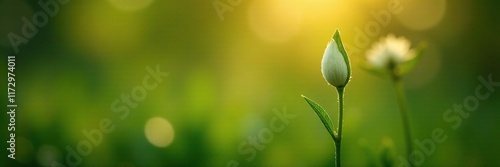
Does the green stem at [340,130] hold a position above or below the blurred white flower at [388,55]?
below

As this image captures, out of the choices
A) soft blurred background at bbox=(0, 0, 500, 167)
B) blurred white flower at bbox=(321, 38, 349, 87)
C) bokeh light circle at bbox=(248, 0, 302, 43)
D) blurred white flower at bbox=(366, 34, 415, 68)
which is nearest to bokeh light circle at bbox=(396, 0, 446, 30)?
soft blurred background at bbox=(0, 0, 500, 167)

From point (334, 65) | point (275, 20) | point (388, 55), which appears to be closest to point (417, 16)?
point (275, 20)

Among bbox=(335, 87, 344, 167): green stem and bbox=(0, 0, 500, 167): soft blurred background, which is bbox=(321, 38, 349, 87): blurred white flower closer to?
bbox=(335, 87, 344, 167): green stem

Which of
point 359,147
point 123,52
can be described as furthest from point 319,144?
point 123,52

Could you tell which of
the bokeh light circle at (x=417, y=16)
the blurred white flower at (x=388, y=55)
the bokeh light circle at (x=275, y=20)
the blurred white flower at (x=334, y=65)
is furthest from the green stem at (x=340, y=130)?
the bokeh light circle at (x=417, y=16)

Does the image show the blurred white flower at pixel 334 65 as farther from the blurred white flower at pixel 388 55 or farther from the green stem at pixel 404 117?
the blurred white flower at pixel 388 55

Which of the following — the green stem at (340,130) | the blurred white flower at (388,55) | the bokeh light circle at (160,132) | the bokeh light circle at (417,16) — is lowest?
the green stem at (340,130)

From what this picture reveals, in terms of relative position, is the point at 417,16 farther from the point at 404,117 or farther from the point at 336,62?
the point at 336,62
